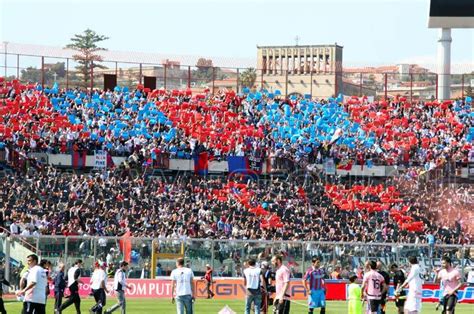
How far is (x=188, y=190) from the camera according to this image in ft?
189

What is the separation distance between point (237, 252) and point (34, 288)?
22874mm

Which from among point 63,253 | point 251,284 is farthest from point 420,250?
point 251,284

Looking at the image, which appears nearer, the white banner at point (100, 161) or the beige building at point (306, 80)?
the white banner at point (100, 161)

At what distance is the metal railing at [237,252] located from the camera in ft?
141

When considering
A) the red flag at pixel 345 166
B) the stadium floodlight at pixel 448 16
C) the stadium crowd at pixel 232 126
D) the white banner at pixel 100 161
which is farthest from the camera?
the red flag at pixel 345 166

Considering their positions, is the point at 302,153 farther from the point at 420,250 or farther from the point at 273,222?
the point at 420,250

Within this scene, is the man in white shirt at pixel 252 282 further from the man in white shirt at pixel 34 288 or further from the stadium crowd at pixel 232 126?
the stadium crowd at pixel 232 126

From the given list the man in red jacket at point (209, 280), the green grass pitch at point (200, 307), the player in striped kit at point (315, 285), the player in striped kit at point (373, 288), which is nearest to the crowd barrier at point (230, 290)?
the man in red jacket at point (209, 280)

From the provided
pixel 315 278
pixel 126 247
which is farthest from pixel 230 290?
pixel 315 278

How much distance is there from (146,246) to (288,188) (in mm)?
16741

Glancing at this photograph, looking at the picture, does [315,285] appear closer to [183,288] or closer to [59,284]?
[183,288]

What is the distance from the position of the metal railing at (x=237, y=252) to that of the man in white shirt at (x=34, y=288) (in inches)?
779

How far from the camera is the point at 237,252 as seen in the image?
45156 mm

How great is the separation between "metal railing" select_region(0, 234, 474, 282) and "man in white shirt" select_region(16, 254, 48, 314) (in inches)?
779
